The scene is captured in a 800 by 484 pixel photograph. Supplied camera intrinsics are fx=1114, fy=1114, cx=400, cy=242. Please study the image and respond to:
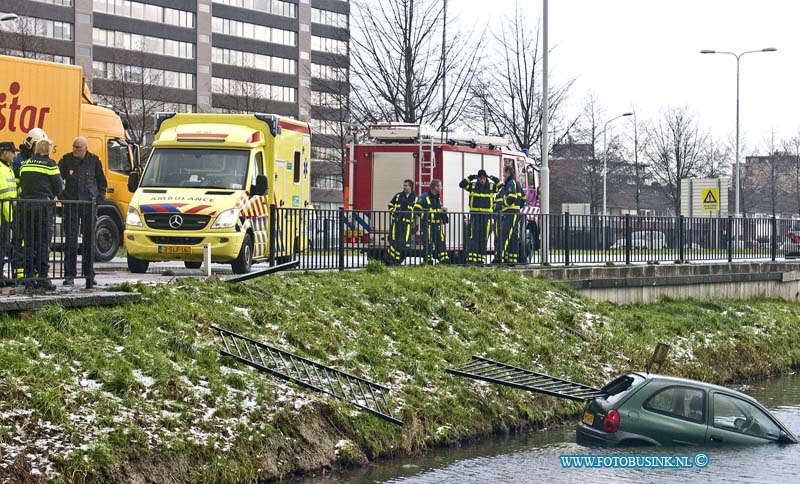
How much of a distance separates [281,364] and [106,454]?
3.52 m

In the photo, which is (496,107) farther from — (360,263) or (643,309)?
(360,263)

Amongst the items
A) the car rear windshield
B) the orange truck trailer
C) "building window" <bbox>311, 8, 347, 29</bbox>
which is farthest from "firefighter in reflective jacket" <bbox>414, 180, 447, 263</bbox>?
"building window" <bbox>311, 8, 347, 29</bbox>

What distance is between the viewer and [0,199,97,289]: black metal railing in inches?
458

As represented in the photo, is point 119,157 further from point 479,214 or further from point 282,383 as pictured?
point 282,383

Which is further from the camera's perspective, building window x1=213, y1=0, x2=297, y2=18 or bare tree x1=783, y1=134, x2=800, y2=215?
building window x1=213, y1=0, x2=297, y2=18

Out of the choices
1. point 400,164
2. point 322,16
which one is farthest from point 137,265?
point 322,16

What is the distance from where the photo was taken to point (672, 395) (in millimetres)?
12297

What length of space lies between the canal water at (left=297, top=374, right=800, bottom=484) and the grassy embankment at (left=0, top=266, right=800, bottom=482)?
1.03 ft

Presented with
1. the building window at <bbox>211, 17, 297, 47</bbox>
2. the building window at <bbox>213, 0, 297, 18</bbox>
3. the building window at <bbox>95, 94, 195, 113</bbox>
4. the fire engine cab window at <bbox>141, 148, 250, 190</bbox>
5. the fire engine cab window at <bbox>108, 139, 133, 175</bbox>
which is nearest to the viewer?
the fire engine cab window at <bbox>141, 148, 250, 190</bbox>

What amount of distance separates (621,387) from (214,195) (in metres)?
7.74

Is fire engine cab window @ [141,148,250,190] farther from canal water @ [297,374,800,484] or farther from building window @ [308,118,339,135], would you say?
building window @ [308,118,339,135]

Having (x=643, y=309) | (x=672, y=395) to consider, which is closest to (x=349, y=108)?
(x=643, y=309)

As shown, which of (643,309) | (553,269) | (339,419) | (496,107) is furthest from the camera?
(496,107)

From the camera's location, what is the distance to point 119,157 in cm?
2305
